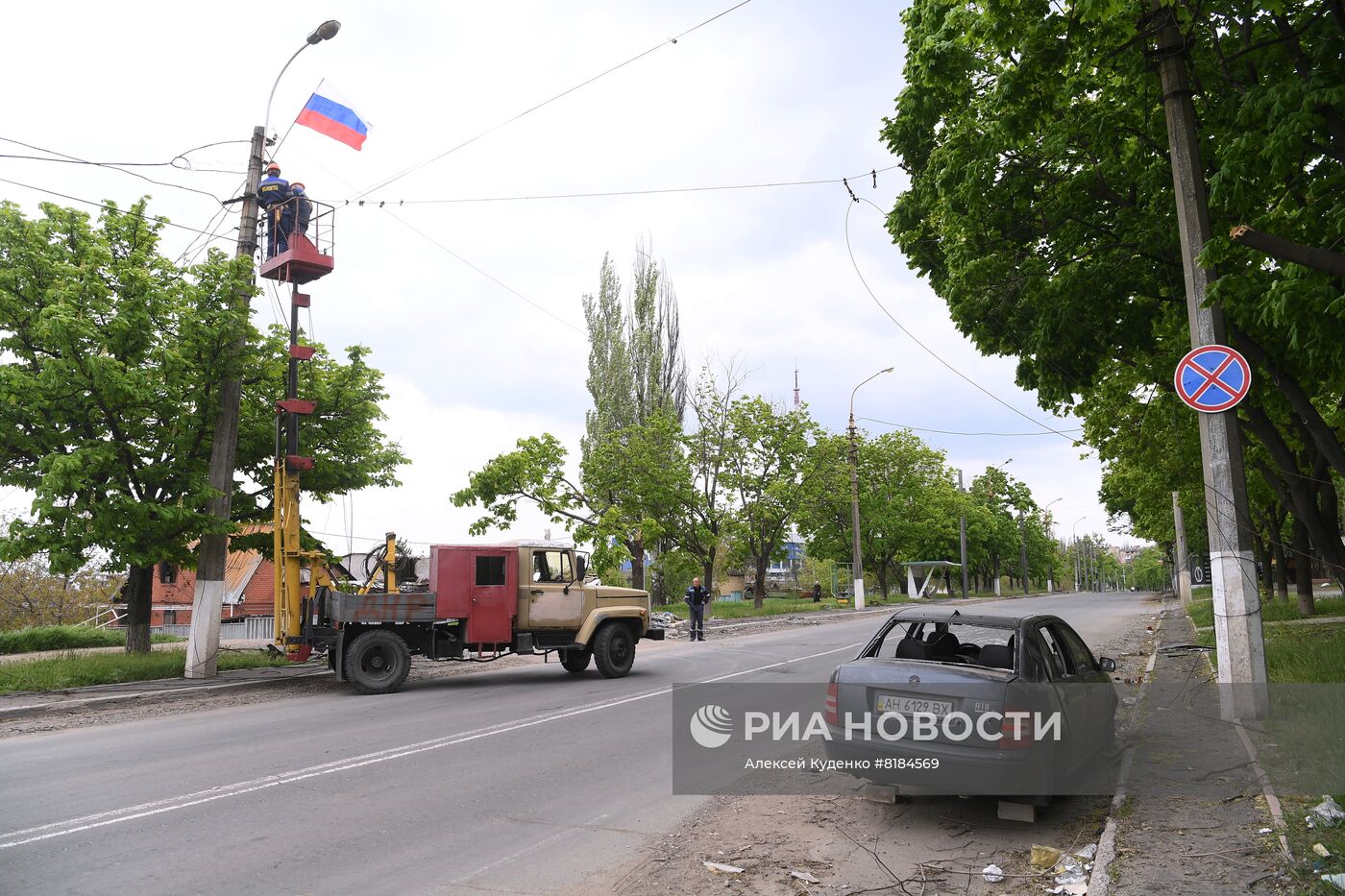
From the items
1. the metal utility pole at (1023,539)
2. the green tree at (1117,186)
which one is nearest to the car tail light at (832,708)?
the green tree at (1117,186)

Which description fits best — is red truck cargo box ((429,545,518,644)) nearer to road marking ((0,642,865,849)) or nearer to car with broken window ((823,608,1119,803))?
road marking ((0,642,865,849))

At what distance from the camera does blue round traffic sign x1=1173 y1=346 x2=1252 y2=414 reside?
26.9ft

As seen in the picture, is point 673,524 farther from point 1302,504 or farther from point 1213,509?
point 1213,509

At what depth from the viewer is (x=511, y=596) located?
1501cm

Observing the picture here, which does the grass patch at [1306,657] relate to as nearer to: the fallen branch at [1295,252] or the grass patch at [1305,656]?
the grass patch at [1305,656]

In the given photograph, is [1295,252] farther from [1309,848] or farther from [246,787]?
[246,787]

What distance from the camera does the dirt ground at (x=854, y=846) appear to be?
5.11 m

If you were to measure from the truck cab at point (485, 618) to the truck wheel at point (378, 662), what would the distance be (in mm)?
15

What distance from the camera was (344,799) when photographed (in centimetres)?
696

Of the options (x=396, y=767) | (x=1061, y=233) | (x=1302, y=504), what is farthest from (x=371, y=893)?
(x=1302, y=504)

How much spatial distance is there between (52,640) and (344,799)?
18651 millimetres

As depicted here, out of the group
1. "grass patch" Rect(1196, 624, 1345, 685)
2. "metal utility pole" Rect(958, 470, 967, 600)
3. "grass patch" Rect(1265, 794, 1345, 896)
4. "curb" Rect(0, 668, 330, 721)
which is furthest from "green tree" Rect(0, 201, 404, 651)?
"metal utility pole" Rect(958, 470, 967, 600)

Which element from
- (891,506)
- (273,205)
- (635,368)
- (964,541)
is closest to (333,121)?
(273,205)

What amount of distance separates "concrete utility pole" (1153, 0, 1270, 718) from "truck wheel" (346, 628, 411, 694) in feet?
36.9
